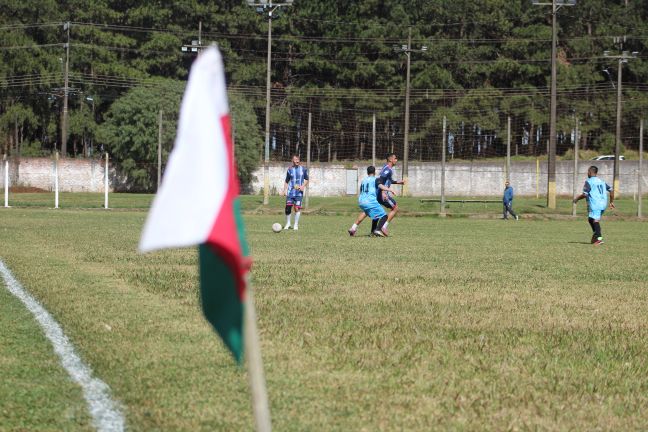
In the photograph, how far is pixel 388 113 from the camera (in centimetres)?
8106

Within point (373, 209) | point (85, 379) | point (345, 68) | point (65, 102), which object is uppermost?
point (345, 68)

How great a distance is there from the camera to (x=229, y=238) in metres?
3.50

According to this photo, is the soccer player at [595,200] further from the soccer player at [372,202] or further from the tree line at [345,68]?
the tree line at [345,68]

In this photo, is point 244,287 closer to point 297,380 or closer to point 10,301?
point 297,380

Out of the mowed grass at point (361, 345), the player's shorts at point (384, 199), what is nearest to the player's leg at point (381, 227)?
the player's shorts at point (384, 199)

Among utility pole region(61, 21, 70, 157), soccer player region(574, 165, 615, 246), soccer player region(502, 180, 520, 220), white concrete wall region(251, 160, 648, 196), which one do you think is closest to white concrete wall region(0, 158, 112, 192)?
utility pole region(61, 21, 70, 157)

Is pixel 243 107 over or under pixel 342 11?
under

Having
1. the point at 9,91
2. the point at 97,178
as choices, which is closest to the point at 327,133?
the point at 97,178

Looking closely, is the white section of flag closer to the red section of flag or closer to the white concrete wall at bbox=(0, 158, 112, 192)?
the red section of flag

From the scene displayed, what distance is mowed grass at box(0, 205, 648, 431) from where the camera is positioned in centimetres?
582

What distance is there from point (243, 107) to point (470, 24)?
912 inches

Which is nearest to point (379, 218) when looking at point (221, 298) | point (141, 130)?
point (221, 298)

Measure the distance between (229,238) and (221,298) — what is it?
344mm

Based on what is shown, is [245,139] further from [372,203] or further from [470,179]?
[372,203]
